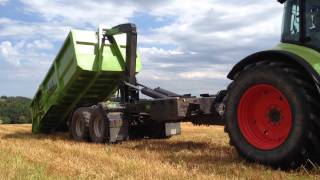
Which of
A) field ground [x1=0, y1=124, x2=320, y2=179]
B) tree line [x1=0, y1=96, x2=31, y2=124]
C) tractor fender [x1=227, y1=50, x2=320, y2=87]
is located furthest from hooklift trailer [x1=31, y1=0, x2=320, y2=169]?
tree line [x1=0, y1=96, x2=31, y2=124]

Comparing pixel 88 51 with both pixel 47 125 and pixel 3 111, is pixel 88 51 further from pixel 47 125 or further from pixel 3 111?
pixel 3 111

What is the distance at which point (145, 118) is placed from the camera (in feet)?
36.0

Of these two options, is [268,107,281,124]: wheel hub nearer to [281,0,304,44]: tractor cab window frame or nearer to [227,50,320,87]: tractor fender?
[227,50,320,87]: tractor fender

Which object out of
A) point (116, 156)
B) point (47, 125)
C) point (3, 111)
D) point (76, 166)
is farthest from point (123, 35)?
point (3, 111)

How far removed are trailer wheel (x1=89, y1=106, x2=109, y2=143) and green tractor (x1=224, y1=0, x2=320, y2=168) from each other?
13.8ft

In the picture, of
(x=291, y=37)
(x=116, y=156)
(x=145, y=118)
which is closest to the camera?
(x=291, y=37)

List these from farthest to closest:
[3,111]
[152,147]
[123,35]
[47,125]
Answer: [3,111], [47,125], [123,35], [152,147]

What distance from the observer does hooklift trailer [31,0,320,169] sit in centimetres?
585

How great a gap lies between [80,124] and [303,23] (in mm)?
6650

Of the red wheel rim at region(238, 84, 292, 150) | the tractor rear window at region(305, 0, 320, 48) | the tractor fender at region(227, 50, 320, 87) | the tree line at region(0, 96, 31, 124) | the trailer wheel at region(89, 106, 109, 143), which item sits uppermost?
the tractor rear window at region(305, 0, 320, 48)

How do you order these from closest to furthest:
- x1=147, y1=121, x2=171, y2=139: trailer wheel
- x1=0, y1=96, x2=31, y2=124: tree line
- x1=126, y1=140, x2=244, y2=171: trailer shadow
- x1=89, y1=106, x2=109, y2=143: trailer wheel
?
x1=126, y1=140, x2=244, y2=171: trailer shadow < x1=89, y1=106, x2=109, y2=143: trailer wheel < x1=147, y1=121, x2=171, y2=139: trailer wheel < x1=0, y1=96, x2=31, y2=124: tree line

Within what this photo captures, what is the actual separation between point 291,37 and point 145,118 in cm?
501

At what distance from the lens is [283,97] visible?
6051mm

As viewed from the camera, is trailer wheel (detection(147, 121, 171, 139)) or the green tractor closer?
the green tractor
